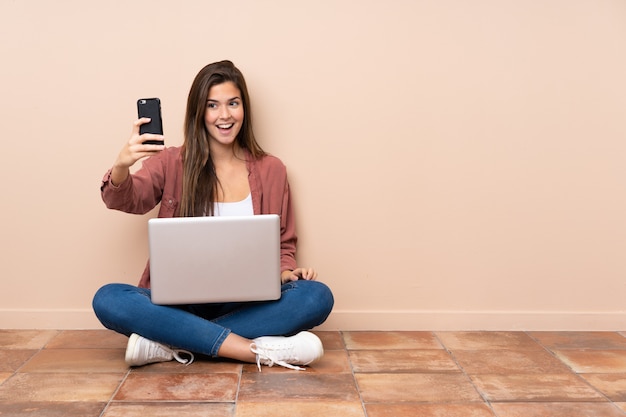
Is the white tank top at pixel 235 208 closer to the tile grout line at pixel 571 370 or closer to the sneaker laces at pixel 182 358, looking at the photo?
the sneaker laces at pixel 182 358

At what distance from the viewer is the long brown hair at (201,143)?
2.49m

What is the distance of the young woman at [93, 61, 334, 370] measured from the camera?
2.25 m

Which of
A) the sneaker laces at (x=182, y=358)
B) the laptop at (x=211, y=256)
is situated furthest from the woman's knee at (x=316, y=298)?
the sneaker laces at (x=182, y=358)

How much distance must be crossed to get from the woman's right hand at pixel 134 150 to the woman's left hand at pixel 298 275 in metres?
0.61

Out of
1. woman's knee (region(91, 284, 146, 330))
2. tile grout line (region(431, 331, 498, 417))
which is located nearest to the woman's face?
woman's knee (region(91, 284, 146, 330))

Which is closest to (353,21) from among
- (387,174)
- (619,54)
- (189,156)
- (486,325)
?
(387,174)

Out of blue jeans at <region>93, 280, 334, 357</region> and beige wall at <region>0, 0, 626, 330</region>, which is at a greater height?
beige wall at <region>0, 0, 626, 330</region>

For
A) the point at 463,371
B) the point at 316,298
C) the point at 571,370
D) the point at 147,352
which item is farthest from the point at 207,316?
the point at 571,370

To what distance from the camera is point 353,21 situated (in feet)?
8.61

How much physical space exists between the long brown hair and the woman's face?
0.02 m

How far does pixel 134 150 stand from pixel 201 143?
38 cm

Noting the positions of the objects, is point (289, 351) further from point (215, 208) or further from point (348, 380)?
point (215, 208)

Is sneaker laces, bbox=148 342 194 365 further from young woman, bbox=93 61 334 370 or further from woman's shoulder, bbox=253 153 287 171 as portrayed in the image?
woman's shoulder, bbox=253 153 287 171

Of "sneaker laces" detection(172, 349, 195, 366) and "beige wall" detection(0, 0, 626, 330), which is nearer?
"sneaker laces" detection(172, 349, 195, 366)
